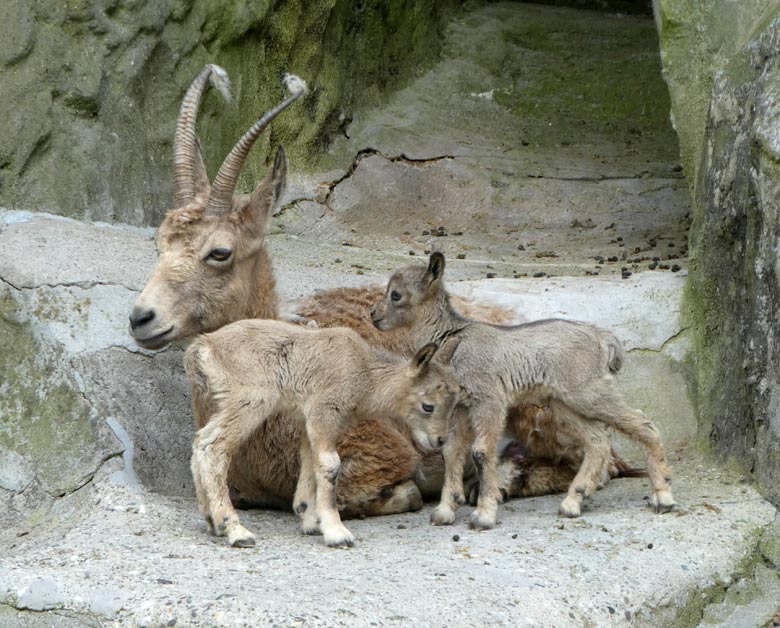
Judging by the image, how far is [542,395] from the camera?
6680mm

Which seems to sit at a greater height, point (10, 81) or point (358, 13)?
point (358, 13)

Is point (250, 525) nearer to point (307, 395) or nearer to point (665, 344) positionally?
point (307, 395)

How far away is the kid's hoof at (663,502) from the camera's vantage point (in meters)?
6.45

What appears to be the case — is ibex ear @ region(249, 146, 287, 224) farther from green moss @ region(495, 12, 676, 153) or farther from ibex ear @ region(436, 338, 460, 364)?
green moss @ region(495, 12, 676, 153)

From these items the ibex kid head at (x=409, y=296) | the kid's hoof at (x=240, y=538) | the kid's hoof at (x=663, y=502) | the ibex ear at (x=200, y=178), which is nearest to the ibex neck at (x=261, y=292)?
the ibex ear at (x=200, y=178)

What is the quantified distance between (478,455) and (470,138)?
21.1 ft

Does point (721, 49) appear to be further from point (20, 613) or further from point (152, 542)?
point (20, 613)

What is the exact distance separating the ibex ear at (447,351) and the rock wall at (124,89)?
3580 mm

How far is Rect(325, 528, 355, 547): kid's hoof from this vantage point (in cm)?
581

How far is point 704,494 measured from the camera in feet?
22.4

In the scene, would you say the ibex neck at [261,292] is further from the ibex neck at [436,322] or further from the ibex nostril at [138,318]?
the ibex neck at [436,322]

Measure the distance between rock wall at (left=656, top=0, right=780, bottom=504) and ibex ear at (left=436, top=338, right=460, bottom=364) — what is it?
182 centimetres

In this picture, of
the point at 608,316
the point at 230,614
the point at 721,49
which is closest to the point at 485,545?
the point at 230,614

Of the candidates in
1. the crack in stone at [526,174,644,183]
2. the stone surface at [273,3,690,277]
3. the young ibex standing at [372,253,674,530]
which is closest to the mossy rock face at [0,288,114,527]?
the young ibex standing at [372,253,674,530]
